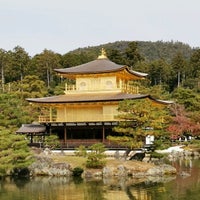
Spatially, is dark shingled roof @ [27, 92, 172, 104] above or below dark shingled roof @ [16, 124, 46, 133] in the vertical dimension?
above

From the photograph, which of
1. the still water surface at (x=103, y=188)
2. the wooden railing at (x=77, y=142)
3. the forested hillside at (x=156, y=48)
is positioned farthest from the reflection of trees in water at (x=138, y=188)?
the forested hillside at (x=156, y=48)

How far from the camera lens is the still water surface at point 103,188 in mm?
20781

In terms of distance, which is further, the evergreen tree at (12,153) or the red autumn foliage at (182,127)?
the red autumn foliage at (182,127)

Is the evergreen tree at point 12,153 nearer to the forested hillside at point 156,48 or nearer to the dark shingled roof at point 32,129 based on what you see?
the dark shingled roof at point 32,129

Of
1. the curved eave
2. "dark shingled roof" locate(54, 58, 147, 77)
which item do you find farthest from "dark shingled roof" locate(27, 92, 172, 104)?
"dark shingled roof" locate(54, 58, 147, 77)

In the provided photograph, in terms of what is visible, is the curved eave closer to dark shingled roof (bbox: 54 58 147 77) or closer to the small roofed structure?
dark shingled roof (bbox: 54 58 147 77)

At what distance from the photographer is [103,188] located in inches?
894

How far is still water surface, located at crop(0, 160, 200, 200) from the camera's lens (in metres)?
20.8

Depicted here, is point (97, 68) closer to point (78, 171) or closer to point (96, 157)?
point (96, 157)

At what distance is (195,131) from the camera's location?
4556 centimetres

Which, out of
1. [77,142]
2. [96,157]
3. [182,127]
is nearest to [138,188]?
[96,157]

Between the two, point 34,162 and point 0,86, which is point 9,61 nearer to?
point 0,86

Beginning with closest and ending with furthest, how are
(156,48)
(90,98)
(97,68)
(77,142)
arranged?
(77,142)
(90,98)
(97,68)
(156,48)

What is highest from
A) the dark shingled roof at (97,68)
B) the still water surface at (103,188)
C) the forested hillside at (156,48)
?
the forested hillside at (156,48)
